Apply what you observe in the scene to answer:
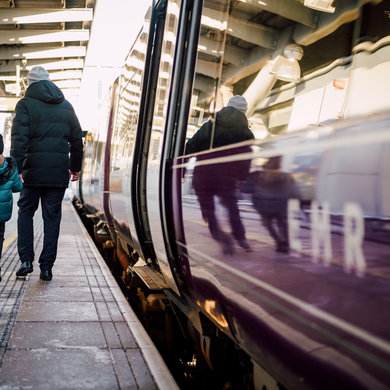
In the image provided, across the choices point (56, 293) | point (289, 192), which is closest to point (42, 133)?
point (56, 293)

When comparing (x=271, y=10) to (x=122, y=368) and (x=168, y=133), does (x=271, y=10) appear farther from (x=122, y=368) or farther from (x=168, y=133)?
(x=122, y=368)

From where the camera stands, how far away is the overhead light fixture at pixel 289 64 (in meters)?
1.98

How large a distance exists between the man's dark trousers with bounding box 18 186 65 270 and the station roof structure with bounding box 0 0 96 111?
37.8 feet

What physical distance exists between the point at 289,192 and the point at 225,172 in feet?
1.82

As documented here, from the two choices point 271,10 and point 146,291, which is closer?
point 271,10

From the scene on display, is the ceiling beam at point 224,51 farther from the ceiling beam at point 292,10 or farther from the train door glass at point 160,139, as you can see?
the train door glass at point 160,139

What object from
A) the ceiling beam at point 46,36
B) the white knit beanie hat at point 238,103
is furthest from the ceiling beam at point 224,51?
the ceiling beam at point 46,36

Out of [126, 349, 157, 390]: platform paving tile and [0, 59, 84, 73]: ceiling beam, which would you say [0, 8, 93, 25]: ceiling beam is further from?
[126, 349, 157, 390]: platform paving tile

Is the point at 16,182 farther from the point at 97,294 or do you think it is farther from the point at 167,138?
the point at 167,138

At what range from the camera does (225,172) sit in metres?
2.13

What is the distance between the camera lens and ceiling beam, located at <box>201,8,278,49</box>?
2.13 m

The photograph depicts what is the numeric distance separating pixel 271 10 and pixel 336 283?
1.20m

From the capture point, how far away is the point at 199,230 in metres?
2.46

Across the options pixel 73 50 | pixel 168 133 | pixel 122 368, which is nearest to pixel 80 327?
pixel 122 368
